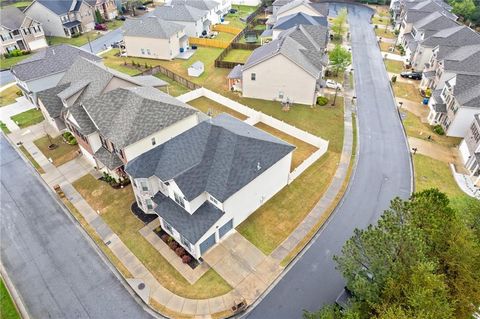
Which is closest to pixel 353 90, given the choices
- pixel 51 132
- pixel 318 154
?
pixel 318 154

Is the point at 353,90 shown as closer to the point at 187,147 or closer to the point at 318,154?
the point at 318,154

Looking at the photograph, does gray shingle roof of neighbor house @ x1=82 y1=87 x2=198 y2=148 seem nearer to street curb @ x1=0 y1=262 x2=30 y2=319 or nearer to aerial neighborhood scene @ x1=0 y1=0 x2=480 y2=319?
aerial neighborhood scene @ x1=0 y1=0 x2=480 y2=319

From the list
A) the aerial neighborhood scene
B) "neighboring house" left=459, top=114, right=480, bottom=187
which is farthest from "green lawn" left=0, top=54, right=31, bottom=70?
"neighboring house" left=459, top=114, right=480, bottom=187

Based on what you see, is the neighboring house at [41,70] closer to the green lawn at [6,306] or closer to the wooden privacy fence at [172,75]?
the wooden privacy fence at [172,75]

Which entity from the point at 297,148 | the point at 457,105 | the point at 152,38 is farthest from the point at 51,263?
the point at 457,105

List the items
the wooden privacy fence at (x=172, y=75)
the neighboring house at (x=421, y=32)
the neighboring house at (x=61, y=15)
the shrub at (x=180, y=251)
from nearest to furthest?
the shrub at (x=180, y=251) → the wooden privacy fence at (x=172, y=75) → the neighboring house at (x=421, y=32) → the neighboring house at (x=61, y=15)

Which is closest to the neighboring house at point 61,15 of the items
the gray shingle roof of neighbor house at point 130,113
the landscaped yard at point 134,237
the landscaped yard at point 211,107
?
the landscaped yard at point 211,107
